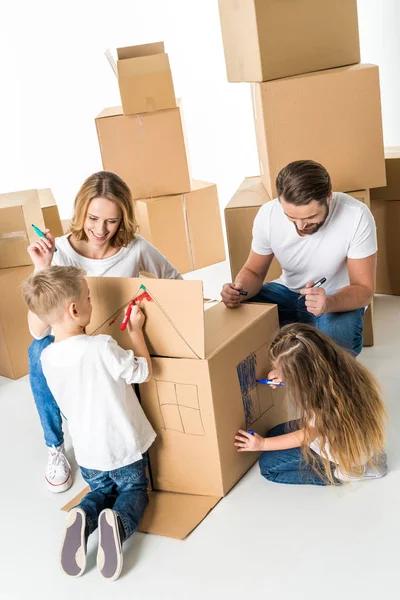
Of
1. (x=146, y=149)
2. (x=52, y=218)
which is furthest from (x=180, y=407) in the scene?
(x=146, y=149)

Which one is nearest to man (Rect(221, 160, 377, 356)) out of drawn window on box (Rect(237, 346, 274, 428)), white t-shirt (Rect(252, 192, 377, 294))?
white t-shirt (Rect(252, 192, 377, 294))

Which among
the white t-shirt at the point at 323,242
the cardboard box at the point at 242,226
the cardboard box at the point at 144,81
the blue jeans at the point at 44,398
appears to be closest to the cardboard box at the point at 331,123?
the cardboard box at the point at 242,226

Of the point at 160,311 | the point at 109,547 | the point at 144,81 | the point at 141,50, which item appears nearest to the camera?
the point at 109,547

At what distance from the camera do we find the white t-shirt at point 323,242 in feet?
7.34

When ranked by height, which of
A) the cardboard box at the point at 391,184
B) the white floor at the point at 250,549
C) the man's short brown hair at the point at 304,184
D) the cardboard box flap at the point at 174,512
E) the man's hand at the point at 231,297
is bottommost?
the white floor at the point at 250,549

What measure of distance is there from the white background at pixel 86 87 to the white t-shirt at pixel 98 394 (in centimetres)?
281

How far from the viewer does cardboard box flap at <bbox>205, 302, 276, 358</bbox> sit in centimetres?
195

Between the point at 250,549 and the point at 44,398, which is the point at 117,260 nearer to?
the point at 44,398

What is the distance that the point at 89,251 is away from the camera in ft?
7.50

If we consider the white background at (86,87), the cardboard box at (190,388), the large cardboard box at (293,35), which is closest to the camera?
A: the cardboard box at (190,388)

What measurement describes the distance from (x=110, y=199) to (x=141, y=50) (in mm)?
1511

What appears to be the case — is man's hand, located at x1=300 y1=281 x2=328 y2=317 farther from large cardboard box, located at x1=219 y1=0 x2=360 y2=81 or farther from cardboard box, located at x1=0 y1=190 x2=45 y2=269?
cardboard box, located at x1=0 y1=190 x2=45 y2=269

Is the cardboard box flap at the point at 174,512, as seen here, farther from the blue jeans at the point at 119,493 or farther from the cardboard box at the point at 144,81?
the cardboard box at the point at 144,81

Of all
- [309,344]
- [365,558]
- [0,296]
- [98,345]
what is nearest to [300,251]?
[309,344]
